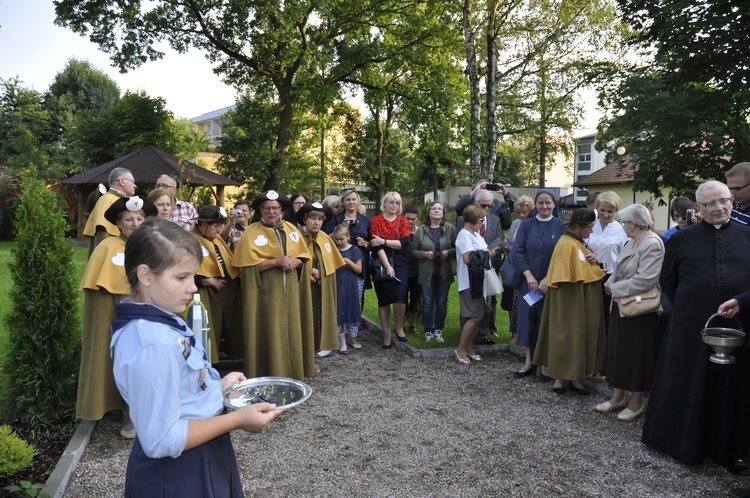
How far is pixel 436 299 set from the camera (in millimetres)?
8359

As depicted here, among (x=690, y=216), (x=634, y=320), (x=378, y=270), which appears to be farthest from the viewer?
(x=378, y=270)

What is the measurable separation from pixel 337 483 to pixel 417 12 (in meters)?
22.8

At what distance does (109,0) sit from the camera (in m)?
22.0

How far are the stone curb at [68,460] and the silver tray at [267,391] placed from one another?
2371mm

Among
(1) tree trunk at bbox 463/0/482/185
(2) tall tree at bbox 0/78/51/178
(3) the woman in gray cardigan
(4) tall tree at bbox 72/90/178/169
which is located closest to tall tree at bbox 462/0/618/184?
(1) tree trunk at bbox 463/0/482/185

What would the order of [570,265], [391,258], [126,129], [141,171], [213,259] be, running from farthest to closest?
→ 1. [126,129]
2. [141,171]
3. [391,258]
4. [213,259]
5. [570,265]

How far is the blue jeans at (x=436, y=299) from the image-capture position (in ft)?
27.1

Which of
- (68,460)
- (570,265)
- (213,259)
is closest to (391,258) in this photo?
(213,259)

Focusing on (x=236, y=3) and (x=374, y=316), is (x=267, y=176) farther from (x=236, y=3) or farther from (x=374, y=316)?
(x=374, y=316)

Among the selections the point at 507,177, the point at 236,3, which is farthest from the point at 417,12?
the point at 507,177

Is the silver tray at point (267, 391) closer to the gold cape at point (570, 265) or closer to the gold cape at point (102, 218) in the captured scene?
the gold cape at point (102, 218)

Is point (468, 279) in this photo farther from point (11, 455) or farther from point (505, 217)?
point (11, 455)

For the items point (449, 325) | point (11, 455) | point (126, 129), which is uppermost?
point (126, 129)

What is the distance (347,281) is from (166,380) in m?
6.35
